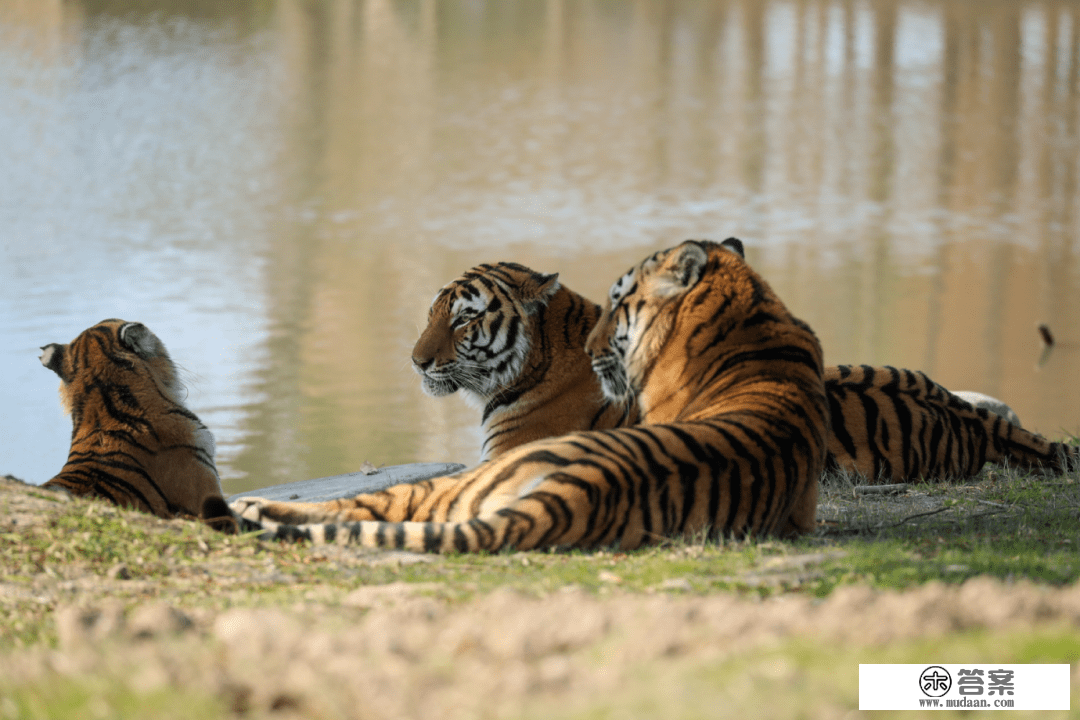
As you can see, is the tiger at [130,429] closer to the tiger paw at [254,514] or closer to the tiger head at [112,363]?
the tiger head at [112,363]

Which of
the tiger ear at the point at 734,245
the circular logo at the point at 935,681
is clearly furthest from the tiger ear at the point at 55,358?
the circular logo at the point at 935,681

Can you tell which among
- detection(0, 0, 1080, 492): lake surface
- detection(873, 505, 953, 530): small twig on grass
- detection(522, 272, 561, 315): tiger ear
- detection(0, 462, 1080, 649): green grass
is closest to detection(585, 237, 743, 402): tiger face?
detection(522, 272, 561, 315): tiger ear

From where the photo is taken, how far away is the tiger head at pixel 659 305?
4828 millimetres

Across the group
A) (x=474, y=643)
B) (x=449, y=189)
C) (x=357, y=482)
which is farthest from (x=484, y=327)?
(x=449, y=189)

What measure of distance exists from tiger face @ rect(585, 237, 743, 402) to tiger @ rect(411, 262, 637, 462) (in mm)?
350

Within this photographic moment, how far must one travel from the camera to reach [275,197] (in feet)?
83.8

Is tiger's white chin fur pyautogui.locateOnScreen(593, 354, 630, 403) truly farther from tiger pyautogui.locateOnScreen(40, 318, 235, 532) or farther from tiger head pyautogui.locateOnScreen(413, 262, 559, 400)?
tiger pyautogui.locateOnScreen(40, 318, 235, 532)

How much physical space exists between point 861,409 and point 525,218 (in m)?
17.5

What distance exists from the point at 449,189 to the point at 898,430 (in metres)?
20.8

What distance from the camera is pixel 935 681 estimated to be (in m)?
2.56

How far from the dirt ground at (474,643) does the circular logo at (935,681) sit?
13cm

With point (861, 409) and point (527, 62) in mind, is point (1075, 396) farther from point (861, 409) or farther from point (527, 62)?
point (527, 62)

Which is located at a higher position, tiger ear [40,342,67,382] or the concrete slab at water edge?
tiger ear [40,342,67,382]

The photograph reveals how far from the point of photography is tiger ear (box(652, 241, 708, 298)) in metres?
4.80
